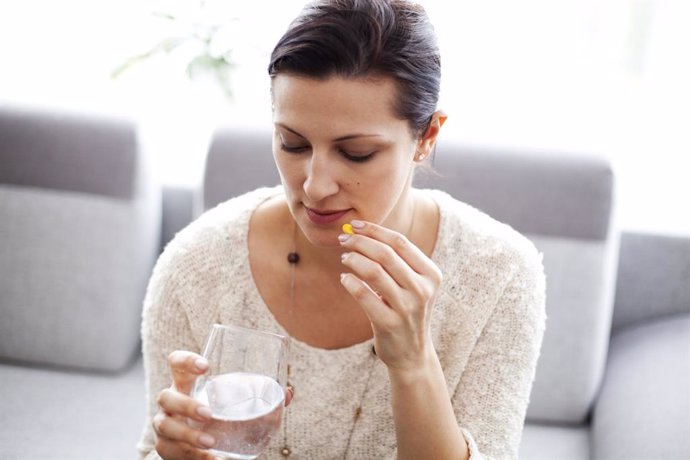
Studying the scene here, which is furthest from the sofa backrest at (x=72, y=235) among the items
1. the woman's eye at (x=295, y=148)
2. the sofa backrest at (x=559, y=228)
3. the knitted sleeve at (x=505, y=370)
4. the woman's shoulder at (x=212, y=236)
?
the knitted sleeve at (x=505, y=370)

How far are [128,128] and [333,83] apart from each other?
1.03 m

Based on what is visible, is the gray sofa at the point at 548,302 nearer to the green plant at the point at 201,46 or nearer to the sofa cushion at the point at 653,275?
the sofa cushion at the point at 653,275

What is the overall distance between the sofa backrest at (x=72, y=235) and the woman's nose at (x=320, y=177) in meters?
1.00

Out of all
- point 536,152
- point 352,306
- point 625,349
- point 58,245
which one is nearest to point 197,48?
point 58,245

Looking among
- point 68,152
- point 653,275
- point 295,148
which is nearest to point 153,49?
point 68,152

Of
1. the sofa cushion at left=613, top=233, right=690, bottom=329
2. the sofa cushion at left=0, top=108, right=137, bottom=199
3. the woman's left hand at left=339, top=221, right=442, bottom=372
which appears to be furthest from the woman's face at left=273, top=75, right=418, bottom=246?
the sofa cushion at left=613, top=233, right=690, bottom=329

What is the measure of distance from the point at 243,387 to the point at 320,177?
365mm

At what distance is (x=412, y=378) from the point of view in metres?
1.11

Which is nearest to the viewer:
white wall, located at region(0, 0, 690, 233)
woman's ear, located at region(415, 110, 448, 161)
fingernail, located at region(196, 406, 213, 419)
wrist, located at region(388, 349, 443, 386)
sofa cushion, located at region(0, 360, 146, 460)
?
fingernail, located at region(196, 406, 213, 419)

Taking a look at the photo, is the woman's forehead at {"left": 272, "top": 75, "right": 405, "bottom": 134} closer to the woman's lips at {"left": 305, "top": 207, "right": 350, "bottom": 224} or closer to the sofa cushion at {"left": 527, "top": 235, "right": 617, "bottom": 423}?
the woman's lips at {"left": 305, "top": 207, "right": 350, "bottom": 224}

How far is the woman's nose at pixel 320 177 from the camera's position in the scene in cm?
112

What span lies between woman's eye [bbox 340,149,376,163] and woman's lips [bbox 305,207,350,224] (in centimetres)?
9

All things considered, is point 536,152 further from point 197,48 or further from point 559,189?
point 197,48

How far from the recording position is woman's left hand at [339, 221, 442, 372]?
38.8 inches
